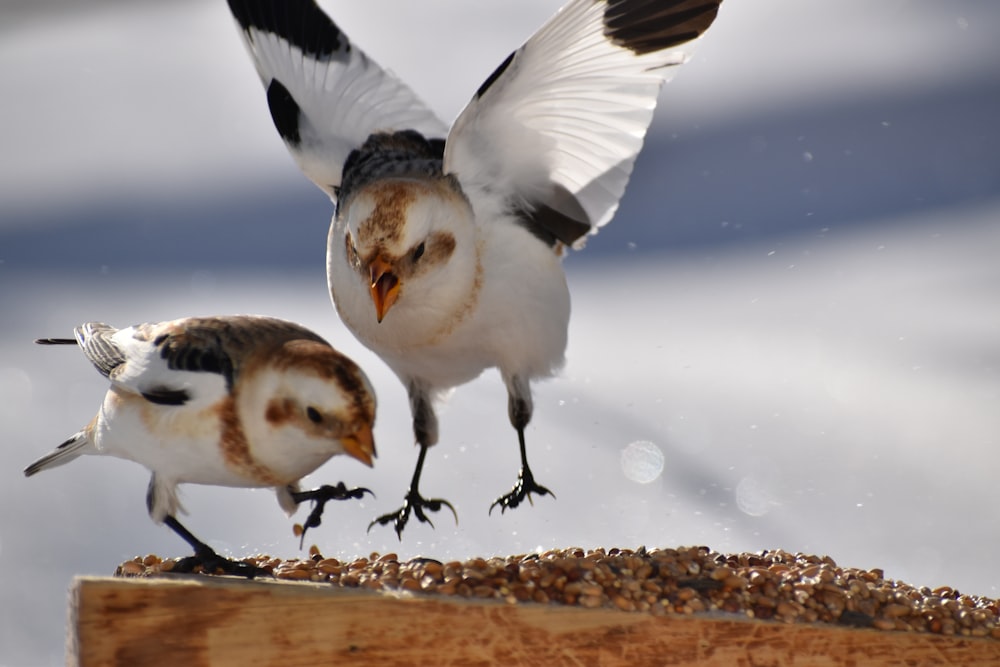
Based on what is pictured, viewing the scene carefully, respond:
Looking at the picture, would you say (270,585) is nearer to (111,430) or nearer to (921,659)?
(111,430)

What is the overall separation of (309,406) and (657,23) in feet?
3.62

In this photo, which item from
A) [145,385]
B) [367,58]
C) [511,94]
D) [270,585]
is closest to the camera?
[270,585]

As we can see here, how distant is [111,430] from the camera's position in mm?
1840

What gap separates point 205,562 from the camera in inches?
71.6

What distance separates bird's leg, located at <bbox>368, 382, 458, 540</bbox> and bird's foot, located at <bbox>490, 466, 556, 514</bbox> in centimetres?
13

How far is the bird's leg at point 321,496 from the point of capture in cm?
202

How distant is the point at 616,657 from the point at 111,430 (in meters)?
0.91

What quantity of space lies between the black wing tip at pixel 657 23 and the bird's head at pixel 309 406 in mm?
946

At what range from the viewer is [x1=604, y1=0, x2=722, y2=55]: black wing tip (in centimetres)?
219

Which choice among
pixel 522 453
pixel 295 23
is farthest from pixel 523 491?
pixel 295 23

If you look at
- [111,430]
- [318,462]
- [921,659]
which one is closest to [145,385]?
[111,430]

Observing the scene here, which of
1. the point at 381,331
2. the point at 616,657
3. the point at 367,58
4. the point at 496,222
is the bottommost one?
Result: the point at 616,657

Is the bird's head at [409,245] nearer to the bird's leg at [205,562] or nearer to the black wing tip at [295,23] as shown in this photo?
the bird's leg at [205,562]

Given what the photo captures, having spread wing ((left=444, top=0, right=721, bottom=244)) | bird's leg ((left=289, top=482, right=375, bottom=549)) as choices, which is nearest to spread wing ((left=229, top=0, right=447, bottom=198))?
spread wing ((left=444, top=0, right=721, bottom=244))
